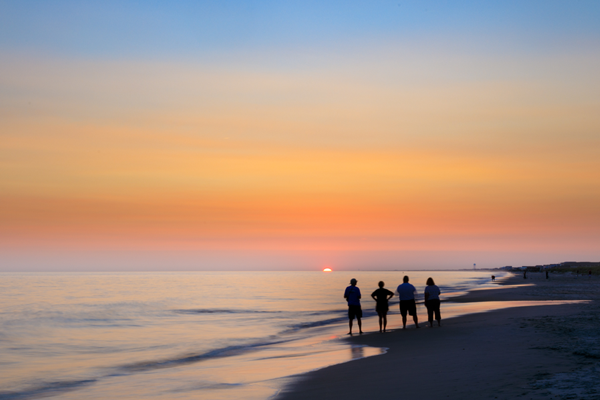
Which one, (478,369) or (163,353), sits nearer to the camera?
(478,369)

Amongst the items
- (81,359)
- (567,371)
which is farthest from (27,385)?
(567,371)

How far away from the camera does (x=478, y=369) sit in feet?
33.1

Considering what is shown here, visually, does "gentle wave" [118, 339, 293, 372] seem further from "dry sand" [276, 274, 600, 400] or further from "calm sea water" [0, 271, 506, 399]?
"dry sand" [276, 274, 600, 400]

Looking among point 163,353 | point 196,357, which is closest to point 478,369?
point 196,357

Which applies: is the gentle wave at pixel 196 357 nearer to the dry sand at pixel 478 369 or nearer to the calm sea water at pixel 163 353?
the calm sea water at pixel 163 353

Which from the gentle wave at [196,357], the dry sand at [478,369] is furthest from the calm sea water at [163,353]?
the dry sand at [478,369]

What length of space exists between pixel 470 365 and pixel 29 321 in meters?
30.4

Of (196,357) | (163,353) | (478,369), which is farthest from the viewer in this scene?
(163,353)

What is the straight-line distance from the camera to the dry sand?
8.22 m

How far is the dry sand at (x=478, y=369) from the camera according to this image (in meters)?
8.22

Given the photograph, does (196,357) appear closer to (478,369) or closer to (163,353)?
(163,353)

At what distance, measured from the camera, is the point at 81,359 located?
18.4m

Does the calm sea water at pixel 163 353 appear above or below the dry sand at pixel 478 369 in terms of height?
below

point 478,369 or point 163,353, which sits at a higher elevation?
point 478,369
